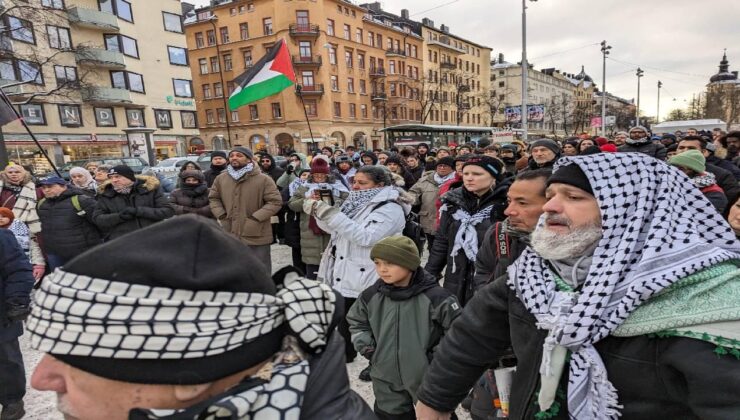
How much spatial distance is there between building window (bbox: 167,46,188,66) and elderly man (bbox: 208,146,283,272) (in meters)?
38.5

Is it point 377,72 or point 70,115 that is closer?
point 70,115

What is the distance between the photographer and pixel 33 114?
2717cm

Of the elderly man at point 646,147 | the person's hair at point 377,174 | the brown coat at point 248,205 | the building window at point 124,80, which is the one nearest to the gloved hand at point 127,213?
the brown coat at point 248,205

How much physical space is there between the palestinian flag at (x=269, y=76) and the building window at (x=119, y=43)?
3131 cm

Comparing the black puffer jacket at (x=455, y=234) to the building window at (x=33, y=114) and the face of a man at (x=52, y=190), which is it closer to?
the face of a man at (x=52, y=190)

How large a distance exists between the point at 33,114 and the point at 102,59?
22.3 ft

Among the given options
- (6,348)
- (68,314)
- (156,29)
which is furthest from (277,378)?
(156,29)

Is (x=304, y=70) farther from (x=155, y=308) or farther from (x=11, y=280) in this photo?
(x=155, y=308)

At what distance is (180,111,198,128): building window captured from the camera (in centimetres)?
3781

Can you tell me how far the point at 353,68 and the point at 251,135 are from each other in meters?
15.2

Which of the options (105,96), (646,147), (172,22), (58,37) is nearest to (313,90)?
(172,22)

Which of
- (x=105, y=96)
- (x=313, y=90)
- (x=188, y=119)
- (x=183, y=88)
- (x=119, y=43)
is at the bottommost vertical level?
(x=188, y=119)

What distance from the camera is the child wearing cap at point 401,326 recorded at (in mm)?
2463

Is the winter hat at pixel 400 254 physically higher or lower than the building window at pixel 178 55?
lower
